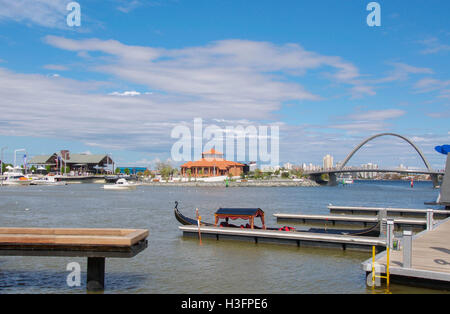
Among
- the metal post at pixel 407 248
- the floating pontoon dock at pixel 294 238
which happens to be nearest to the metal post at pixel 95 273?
the metal post at pixel 407 248

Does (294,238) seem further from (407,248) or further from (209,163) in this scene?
(209,163)

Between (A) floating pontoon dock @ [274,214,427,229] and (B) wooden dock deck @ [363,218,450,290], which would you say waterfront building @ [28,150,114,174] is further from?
(B) wooden dock deck @ [363,218,450,290]

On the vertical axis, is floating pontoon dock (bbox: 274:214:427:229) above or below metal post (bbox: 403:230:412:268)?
below

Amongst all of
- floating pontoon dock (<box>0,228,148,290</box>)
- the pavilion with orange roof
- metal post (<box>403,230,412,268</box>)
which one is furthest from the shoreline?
floating pontoon dock (<box>0,228,148,290</box>)

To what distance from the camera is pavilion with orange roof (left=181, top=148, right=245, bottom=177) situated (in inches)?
6122

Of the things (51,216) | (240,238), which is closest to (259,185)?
(51,216)

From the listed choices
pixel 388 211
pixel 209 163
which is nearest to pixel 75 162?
pixel 209 163

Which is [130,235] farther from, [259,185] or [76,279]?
[259,185]

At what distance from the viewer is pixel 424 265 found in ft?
40.7

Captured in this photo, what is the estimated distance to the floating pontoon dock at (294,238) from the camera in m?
18.8

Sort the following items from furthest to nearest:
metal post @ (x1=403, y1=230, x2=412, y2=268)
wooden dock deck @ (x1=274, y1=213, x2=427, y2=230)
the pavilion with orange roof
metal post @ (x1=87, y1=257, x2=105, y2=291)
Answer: the pavilion with orange roof
wooden dock deck @ (x1=274, y1=213, x2=427, y2=230)
metal post @ (x1=403, y1=230, x2=412, y2=268)
metal post @ (x1=87, y1=257, x2=105, y2=291)

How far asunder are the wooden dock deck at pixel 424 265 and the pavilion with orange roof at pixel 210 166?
136955mm

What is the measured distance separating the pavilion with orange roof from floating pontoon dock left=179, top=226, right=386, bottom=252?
129173 millimetres
